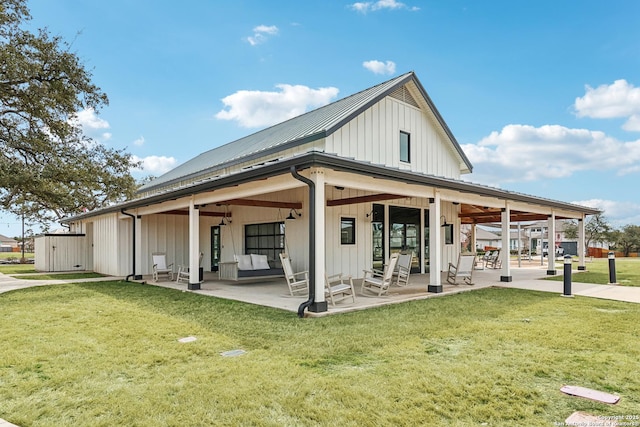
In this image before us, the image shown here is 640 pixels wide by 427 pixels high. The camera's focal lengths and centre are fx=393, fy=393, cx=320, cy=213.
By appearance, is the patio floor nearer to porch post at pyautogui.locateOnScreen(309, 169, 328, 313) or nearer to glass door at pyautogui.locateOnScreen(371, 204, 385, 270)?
→ porch post at pyautogui.locateOnScreen(309, 169, 328, 313)

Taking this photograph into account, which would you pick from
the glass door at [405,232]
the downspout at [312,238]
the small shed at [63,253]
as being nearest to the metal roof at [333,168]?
the downspout at [312,238]

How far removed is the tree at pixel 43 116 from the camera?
38.2 ft

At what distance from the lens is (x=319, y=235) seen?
6.42 metres

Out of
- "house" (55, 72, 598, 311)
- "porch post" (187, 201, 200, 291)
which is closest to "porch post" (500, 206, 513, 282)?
"house" (55, 72, 598, 311)

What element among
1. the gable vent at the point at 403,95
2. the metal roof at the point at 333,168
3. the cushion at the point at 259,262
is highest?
the gable vent at the point at 403,95

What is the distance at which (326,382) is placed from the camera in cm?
346

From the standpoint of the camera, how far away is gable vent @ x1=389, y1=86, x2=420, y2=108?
12.9 m

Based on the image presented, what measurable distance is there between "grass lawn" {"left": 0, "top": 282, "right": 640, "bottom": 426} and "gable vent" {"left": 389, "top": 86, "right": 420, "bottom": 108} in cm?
804

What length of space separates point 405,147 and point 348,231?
12.4 ft

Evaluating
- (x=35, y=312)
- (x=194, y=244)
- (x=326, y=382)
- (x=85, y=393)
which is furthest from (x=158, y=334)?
(x=194, y=244)

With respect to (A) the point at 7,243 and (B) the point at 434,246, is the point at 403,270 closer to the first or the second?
(B) the point at 434,246

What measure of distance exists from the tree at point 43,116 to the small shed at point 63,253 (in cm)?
435

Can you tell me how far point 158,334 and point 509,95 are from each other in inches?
677

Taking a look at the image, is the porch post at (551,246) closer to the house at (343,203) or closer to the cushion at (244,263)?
the house at (343,203)
